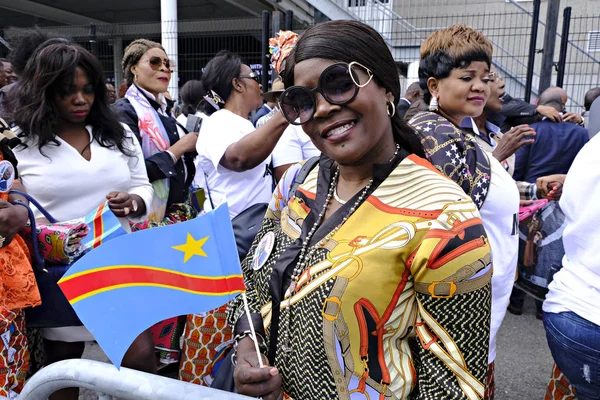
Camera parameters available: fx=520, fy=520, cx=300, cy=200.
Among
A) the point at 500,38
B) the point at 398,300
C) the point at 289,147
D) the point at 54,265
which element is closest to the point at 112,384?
the point at 398,300

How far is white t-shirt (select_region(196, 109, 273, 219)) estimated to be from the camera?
3.00 m

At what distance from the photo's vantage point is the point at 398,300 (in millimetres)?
1362

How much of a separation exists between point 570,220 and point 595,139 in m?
0.33

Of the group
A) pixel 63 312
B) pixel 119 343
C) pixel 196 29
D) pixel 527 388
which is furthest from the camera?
pixel 196 29

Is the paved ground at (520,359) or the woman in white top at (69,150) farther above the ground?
the woman in white top at (69,150)

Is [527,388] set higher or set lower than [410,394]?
lower

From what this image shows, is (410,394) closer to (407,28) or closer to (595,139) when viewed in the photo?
(595,139)

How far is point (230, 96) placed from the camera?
3.39 m

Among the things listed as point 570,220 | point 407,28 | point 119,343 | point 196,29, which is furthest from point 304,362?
point 196,29

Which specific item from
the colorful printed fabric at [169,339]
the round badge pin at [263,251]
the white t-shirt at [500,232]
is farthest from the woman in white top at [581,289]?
the colorful printed fabric at [169,339]

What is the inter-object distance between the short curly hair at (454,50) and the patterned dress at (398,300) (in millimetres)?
1076

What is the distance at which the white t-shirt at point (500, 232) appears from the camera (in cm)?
216

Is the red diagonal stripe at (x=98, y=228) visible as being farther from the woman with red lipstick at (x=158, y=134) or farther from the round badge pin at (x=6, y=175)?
the woman with red lipstick at (x=158, y=134)

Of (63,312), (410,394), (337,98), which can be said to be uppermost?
(337,98)
